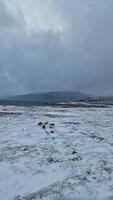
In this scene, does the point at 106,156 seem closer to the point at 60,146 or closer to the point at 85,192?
the point at 60,146

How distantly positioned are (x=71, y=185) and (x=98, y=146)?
22.6 ft

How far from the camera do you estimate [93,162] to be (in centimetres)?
1186

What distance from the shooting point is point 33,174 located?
10.2m

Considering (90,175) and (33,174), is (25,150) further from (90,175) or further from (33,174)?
(90,175)

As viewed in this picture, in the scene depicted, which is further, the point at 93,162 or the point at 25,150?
the point at 25,150

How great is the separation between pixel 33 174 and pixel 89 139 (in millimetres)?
8369

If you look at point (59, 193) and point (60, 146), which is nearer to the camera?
point (59, 193)

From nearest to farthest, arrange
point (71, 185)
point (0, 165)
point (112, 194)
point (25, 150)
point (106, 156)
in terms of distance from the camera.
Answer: point (112, 194)
point (71, 185)
point (0, 165)
point (106, 156)
point (25, 150)

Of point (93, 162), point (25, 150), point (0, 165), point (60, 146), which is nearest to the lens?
point (0, 165)

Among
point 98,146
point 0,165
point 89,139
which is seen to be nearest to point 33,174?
point 0,165

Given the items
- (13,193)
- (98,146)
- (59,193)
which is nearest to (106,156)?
(98,146)

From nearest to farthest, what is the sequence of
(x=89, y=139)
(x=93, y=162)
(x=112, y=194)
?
(x=112, y=194) → (x=93, y=162) → (x=89, y=139)

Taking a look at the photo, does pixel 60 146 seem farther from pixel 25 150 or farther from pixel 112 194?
pixel 112 194

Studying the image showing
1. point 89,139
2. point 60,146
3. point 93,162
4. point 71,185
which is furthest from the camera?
point 89,139
